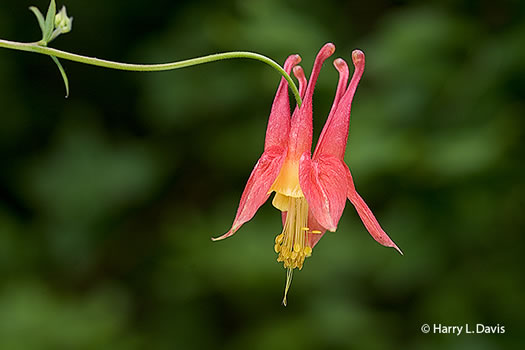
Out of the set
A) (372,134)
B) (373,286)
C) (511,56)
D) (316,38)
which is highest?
(316,38)

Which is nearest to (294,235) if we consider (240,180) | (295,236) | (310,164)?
(295,236)

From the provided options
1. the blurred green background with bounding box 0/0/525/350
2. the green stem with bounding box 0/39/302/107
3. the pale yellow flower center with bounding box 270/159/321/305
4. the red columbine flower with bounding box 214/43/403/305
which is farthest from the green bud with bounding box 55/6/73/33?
the blurred green background with bounding box 0/0/525/350

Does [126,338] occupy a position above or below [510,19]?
below

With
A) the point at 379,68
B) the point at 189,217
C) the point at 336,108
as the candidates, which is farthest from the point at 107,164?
the point at 336,108

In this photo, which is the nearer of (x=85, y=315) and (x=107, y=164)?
(x=85, y=315)

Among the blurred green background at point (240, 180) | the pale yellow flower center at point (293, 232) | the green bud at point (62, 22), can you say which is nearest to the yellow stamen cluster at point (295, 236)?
the pale yellow flower center at point (293, 232)

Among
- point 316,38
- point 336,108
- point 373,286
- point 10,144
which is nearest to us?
point 336,108

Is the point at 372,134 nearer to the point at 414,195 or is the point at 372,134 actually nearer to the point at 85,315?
the point at 414,195
